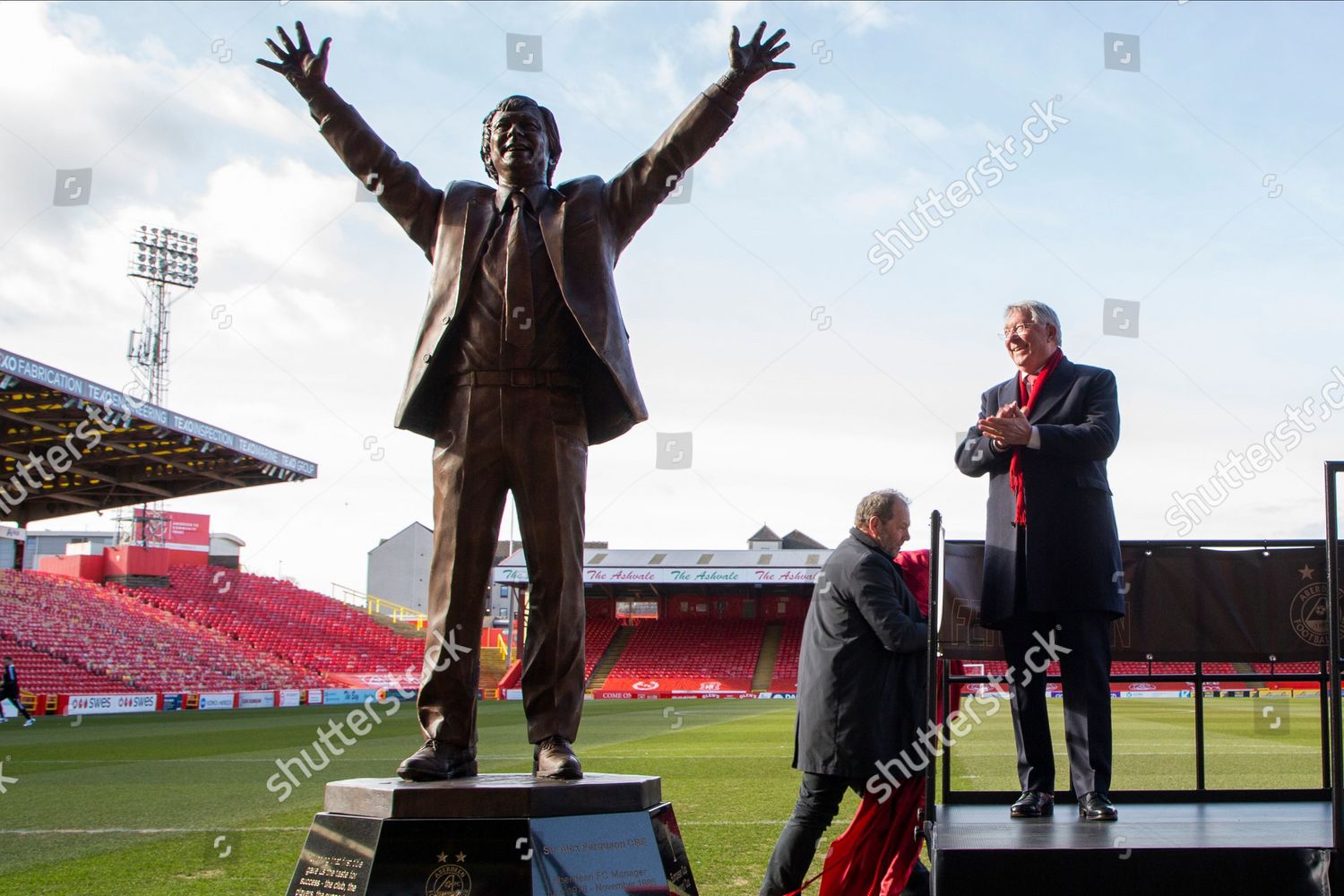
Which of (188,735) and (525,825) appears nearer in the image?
(525,825)

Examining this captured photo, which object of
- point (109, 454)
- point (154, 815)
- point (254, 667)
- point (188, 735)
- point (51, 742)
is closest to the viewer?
point (154, 815)

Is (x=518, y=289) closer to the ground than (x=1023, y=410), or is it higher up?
higher up

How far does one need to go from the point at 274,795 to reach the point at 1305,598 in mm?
8279

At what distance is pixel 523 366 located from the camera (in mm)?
4023

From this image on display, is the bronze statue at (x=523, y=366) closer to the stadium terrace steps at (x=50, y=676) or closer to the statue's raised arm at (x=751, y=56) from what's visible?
the statue's raised arm at (x=751, y=56)

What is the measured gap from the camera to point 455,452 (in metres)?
4.03

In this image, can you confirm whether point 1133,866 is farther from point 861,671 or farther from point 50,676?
point 50,676

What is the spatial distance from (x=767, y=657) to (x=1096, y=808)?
1738 inches

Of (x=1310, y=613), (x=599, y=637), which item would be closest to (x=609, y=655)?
(x=599, y=637)

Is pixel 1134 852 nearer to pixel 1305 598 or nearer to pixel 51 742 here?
pixel 1305 598

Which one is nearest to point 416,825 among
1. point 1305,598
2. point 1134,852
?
point 1134,852

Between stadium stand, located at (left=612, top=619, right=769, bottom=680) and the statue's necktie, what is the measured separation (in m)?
42.7

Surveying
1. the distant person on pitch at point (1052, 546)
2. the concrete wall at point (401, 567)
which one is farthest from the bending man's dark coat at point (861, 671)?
the concrete wall at point (401, 567)

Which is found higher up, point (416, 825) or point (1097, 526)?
point (1097, 526)
